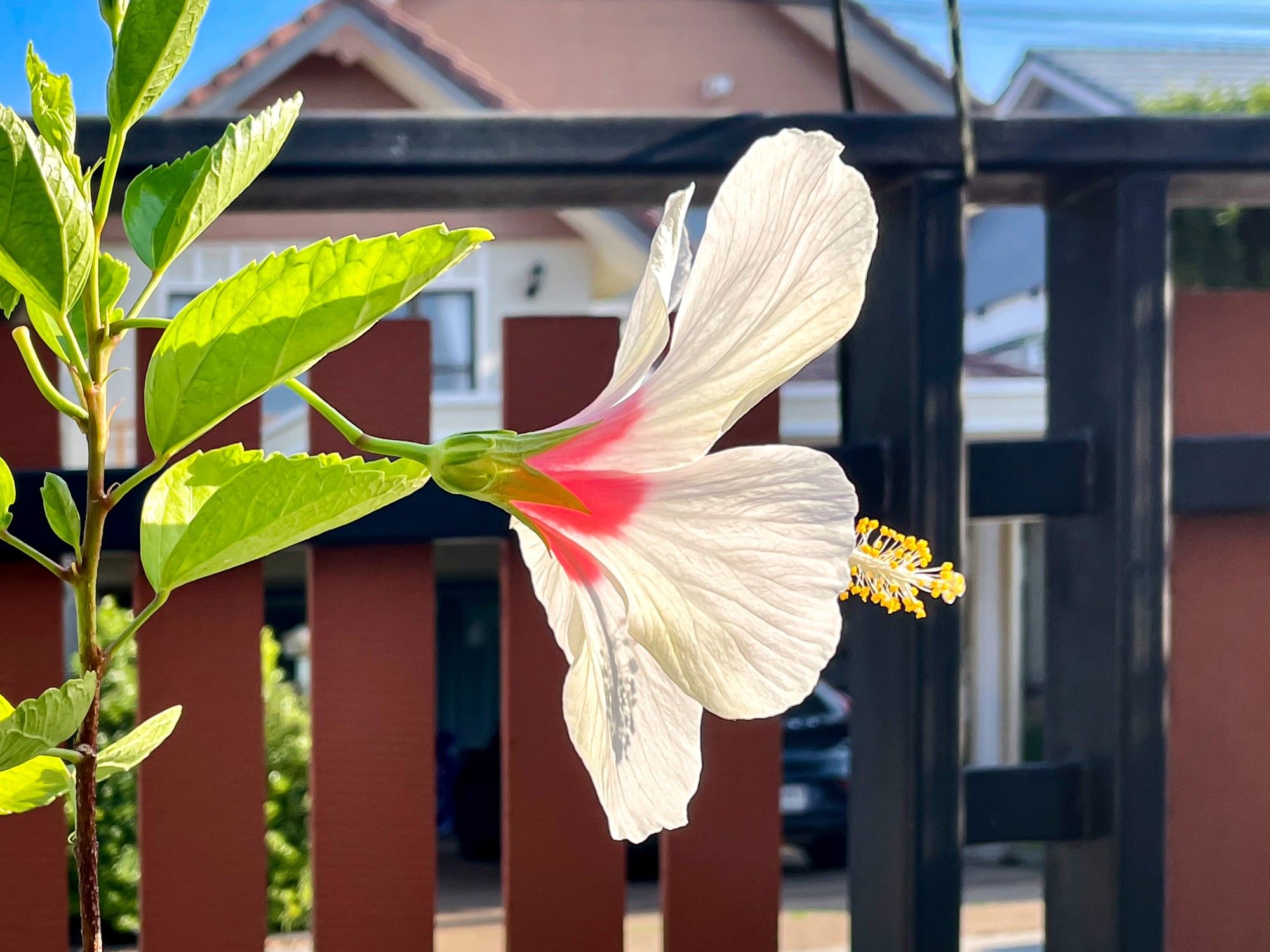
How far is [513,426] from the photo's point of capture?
1.19m

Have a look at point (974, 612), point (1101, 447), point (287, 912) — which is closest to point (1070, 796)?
point (1101, 447)

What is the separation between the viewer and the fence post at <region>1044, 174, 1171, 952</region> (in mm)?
1118

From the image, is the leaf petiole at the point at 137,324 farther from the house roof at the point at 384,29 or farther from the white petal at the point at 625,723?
the house roof at the point at 384,29

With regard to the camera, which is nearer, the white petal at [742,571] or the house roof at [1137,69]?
the white petal at [742,571]

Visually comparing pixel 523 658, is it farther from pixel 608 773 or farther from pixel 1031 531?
pixel 1031 531

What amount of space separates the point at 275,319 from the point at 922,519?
0.85 metres

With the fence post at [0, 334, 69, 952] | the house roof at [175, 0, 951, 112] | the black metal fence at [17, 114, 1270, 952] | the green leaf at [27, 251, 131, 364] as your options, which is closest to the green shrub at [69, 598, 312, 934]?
the fence post at [0, 334, 69, 952]

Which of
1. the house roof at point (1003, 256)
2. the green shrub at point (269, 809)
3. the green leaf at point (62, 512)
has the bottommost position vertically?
the green shrub at point (269, 809)

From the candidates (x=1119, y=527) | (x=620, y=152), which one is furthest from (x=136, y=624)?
(x=1119, y=527)

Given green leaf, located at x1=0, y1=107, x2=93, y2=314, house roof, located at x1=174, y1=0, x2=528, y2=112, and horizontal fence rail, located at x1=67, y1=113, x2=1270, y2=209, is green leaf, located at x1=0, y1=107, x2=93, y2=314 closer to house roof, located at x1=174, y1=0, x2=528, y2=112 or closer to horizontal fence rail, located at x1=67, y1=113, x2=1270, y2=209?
horizontal fence rail, located at x1=67, y1=113, x2=1270, y2=209

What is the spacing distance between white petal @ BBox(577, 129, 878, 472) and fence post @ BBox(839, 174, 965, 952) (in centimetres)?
72

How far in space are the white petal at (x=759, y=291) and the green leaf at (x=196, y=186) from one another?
146mm

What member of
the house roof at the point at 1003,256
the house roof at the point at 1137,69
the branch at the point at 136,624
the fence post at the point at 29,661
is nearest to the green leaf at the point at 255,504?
the branch at the point at 136,624

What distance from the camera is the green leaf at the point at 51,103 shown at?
0.37 m
